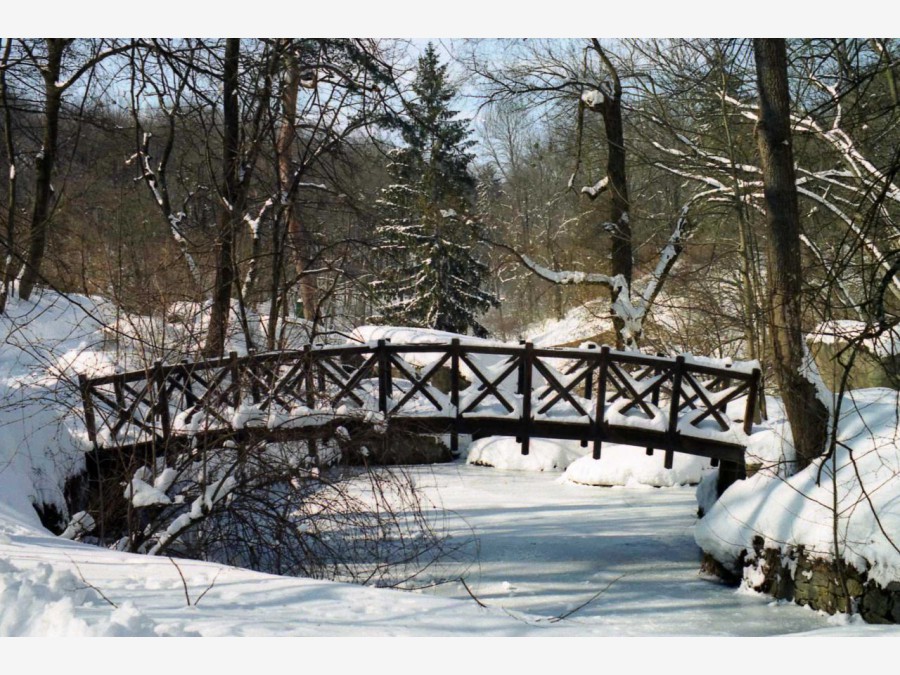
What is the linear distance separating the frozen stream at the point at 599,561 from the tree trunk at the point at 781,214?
1595 millimetres

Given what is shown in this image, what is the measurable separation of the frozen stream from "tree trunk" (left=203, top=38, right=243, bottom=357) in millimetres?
2388

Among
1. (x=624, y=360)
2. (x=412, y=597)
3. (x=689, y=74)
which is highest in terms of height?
(x=689, y=74)

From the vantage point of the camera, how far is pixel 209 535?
5.84m

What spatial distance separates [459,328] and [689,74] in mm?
8499

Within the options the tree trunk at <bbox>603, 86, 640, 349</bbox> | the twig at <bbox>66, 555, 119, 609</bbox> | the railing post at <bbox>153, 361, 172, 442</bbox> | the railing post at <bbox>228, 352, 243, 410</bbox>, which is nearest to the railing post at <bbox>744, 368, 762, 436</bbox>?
the tree trunk at <bbox>603, 86, 640, 349</bbox>

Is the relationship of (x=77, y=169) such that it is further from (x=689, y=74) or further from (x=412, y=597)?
(x=412, y=597)

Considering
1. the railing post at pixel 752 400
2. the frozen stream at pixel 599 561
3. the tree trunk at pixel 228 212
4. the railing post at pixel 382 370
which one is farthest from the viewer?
the railing post at pixel 382 370

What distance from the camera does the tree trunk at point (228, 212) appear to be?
6.75m

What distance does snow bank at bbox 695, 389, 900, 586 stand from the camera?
639 cm

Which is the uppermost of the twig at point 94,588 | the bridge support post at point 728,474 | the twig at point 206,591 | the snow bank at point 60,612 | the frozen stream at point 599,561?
the snow bank at point 60,612

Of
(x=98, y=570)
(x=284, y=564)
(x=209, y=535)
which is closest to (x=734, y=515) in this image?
(x=284, y=564)

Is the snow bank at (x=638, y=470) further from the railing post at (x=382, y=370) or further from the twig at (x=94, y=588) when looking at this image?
the twig at (x=94, y=588)

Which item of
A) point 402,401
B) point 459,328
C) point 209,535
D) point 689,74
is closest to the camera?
point 209,535

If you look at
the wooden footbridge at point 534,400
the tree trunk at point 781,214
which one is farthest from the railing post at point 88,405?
the tree trunk at point 781,214
